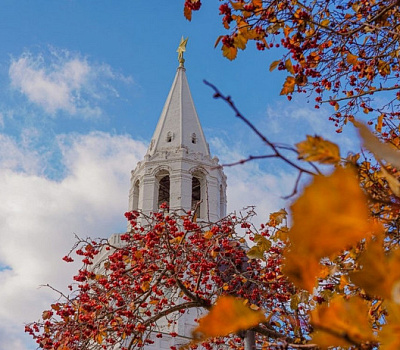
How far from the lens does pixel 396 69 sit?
6316 mm

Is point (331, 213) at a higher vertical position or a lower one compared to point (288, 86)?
lower

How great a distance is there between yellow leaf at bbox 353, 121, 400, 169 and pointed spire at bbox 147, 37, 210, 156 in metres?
25.6

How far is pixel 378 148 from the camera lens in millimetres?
1116

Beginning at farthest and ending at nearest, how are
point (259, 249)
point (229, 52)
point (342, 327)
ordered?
1. point (259, 249)
2. point (229, 52)
3. point (342, 327)

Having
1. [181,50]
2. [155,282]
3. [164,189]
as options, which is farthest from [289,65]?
[181,50]

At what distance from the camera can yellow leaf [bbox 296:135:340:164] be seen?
121cm

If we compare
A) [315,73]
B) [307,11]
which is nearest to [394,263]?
[307,11]

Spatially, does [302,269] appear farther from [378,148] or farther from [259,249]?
[259,249]

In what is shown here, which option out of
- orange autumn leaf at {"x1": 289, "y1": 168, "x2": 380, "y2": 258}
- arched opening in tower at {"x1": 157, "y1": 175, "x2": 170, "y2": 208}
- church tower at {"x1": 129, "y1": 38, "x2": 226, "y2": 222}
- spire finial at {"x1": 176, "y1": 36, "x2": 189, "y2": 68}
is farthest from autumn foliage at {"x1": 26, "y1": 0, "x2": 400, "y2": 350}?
spire finial at {"x1": 176, "y1": 36, "x2": 189, "y2": 68}

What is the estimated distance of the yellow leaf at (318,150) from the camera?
1214mm

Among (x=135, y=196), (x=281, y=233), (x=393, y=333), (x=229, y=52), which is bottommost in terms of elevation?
(x=393, y=333)

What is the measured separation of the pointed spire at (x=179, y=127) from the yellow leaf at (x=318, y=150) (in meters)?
25.6

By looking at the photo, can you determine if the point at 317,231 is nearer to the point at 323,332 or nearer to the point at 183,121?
the point at 323,332

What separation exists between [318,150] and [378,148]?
155 mm
